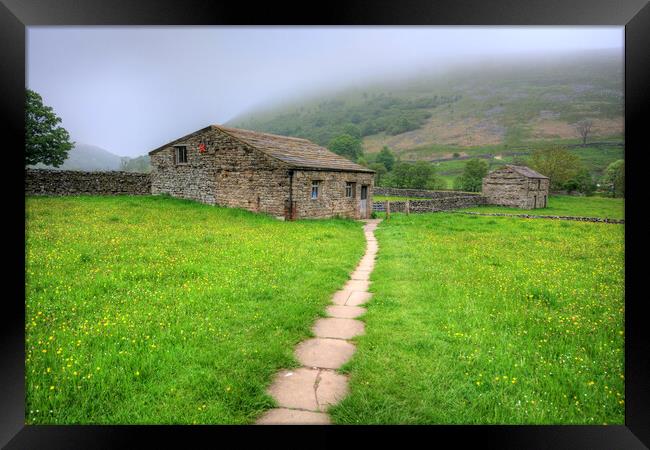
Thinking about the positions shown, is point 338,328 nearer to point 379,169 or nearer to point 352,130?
point 352,130

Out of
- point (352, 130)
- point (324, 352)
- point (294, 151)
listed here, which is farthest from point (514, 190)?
point (324, 352)

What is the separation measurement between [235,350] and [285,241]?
25.0ft

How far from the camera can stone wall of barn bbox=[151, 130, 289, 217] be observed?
1964 centimetres

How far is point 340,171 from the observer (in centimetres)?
2200

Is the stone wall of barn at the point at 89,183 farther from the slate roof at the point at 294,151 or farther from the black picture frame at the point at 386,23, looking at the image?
the black picture frame at the point at 386,23

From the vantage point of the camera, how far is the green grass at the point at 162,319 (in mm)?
3670

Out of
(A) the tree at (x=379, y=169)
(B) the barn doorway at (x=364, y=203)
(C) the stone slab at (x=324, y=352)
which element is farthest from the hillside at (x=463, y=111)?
(C) the stone slab at (x=324, y=352)

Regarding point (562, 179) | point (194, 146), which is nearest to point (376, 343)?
point (562, 179)

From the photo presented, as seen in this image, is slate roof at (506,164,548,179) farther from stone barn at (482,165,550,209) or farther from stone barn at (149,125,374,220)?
stone barn at (149,125,374,220)

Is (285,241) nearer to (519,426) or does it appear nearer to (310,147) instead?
(519,426)

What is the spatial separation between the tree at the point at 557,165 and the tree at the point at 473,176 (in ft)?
25.9

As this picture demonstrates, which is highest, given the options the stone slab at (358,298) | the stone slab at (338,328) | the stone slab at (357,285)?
the stone slab at (357,285)

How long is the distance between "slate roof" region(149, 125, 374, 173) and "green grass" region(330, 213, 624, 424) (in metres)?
12.1

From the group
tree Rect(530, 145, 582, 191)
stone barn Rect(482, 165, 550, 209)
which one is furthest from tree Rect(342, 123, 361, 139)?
tree Rect(530, 145, 582, 191)
